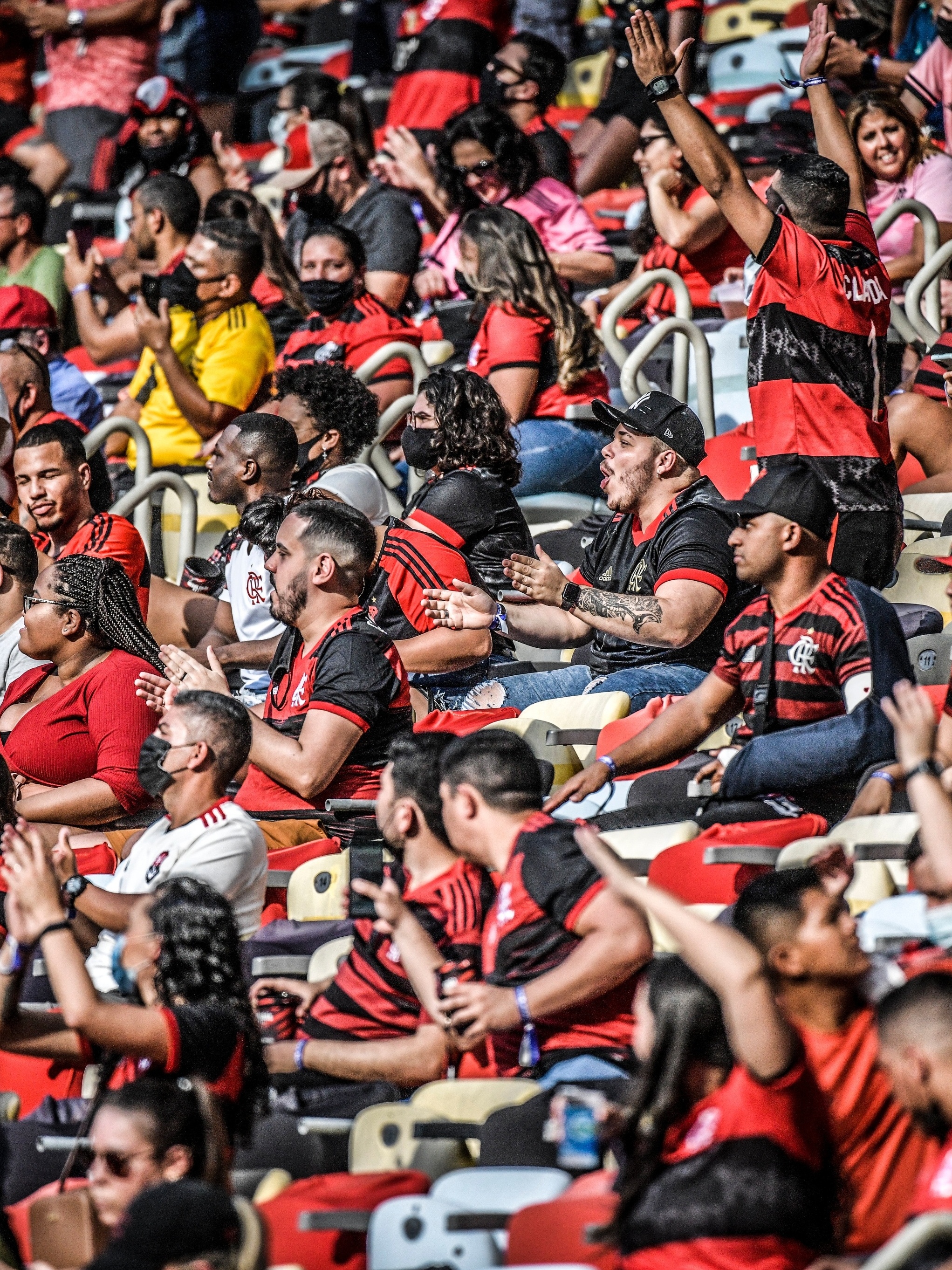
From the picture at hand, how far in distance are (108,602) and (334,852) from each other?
1.16 m

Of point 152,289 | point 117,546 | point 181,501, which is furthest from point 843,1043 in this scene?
point 152,289

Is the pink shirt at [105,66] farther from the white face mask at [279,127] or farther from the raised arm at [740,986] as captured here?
the raised arm at [740,986]

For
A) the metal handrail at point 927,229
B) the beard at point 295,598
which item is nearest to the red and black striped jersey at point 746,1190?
the beard at point 295,598

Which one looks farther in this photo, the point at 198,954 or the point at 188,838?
the point at 188,838

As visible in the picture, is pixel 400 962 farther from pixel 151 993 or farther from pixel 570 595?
pixel 570 595

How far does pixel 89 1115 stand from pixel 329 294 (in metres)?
4.48

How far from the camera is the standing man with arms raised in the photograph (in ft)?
17.6

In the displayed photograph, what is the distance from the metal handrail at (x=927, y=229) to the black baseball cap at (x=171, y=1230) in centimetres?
454

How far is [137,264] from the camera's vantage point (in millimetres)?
9172

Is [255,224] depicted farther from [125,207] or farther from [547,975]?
[547,975]

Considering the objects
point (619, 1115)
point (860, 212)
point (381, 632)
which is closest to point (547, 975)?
point (619, 1115)

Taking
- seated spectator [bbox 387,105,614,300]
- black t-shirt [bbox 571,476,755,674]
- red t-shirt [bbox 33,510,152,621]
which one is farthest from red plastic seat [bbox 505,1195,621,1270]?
seated spectator [bbox 387,105,614,300]

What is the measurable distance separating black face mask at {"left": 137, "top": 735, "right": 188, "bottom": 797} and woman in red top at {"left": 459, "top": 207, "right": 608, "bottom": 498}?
7.79 ft

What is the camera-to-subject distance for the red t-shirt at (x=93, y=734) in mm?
5379
